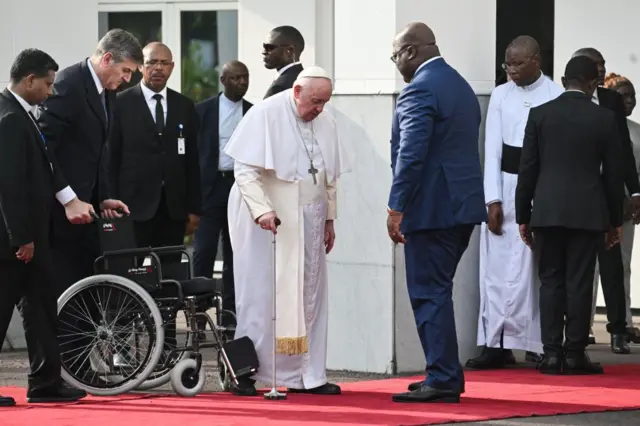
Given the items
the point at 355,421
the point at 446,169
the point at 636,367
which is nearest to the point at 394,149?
the point at 446,169

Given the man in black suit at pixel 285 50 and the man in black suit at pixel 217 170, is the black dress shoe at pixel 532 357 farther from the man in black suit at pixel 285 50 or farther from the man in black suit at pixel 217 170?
the man in black suit at pixel 285 50

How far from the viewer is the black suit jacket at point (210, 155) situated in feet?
45.7

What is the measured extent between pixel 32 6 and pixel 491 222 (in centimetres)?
440

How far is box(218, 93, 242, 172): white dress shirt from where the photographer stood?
13953 millimetres

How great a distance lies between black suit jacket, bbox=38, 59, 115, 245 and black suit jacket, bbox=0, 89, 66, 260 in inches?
22.2

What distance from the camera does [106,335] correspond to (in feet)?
35.1

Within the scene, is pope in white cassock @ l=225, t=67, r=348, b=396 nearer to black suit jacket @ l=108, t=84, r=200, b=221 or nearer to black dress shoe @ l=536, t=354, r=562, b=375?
black suit jacket @ l=108, t=84, r=200, b=221

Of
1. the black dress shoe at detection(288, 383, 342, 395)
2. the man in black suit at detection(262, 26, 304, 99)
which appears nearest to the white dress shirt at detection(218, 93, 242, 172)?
the man in black suit at detection(262, 26, 304, 99)

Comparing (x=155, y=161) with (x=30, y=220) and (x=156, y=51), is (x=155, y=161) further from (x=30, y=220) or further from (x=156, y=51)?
(x=30, y=220)

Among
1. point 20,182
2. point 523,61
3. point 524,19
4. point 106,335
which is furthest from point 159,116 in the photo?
point 524,19

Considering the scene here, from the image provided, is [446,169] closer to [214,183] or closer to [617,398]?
[617,398]

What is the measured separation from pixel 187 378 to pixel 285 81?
2047mm

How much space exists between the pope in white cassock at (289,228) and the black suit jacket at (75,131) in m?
0.85

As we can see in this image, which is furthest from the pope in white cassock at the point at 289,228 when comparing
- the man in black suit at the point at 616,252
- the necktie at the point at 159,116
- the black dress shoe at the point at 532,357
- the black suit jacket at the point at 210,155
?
the black suit jacket at the point at 210,155
